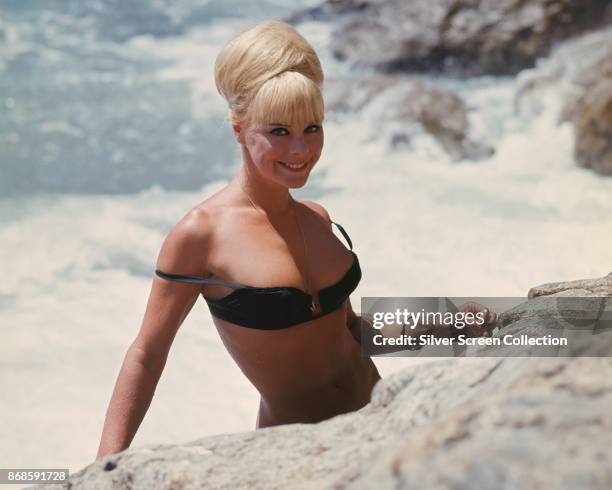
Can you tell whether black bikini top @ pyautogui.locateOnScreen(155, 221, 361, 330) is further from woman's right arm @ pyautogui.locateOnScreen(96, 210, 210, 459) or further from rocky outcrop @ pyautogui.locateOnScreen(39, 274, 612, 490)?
rocky outcrop @ pyautogui.locateOnScreen(39, 274, 612, 490)

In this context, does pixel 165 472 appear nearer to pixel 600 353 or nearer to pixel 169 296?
pixel 169 296

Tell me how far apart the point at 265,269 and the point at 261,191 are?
190mm

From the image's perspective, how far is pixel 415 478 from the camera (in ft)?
3.55

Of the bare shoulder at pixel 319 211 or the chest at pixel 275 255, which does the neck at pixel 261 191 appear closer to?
the chest at pixel 275 255

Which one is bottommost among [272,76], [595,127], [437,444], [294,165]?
[437,444]

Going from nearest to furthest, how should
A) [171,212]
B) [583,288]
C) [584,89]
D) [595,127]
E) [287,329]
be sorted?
[287,329] < [583,288] < [595,127] < [171,212] < [584,89]

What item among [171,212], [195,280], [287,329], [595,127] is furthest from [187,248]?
[595,127]

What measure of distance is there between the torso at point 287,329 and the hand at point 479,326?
0.25 meters

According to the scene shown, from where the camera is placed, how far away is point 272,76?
1.93m

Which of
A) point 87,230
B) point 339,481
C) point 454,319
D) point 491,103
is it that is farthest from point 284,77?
point 491,103

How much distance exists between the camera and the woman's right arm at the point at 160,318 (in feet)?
6.35

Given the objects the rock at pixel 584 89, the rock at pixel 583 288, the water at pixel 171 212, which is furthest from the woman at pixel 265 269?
the rock at pixel 584 89

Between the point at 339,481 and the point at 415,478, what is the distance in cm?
25

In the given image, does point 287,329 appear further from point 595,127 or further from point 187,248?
point 595,127
